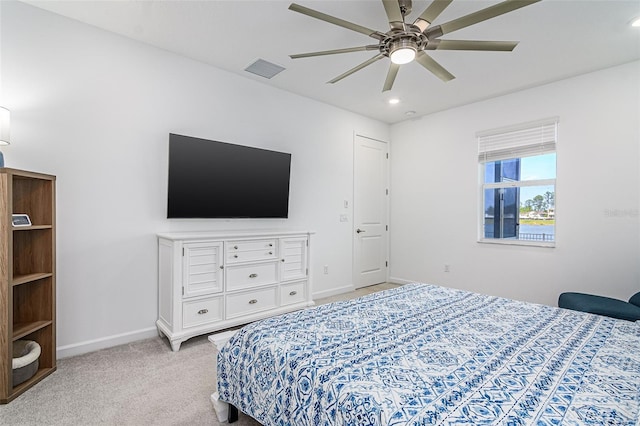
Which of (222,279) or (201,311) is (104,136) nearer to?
(222,279)

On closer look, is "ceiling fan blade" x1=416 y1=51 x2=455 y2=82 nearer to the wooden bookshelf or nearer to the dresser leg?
the wooden bookshelf

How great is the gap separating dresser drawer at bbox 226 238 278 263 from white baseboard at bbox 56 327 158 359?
1.05 metres

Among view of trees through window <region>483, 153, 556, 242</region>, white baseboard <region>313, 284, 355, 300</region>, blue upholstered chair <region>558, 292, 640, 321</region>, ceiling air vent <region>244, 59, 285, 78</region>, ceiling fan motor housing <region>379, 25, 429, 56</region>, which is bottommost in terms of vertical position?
white baseboard <region>313, 284, 355, 300</region>

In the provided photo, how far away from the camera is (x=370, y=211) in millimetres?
5160

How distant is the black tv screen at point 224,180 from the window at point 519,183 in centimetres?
278

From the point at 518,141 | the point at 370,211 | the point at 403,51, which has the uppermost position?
the point at 403,51

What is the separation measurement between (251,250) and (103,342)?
1496 millimetres

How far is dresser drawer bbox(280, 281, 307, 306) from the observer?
11.4 ft

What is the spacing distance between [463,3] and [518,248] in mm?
3009

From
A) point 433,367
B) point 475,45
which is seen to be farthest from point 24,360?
point 475,45

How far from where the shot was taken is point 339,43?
2.92m

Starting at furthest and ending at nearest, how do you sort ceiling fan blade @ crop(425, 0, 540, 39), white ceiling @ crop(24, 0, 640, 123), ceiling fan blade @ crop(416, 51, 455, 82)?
white ceiling @ crop(24, 0, 640, 123)
ceiling fan blade @ crop(416, 51, 455, 82)
ceiling fan blade @ crop(425, 0, 540, 39)

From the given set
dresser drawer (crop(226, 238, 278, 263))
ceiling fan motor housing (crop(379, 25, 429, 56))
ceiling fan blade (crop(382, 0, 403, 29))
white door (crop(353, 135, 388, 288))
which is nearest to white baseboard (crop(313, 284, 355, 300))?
white door (crop(353, 135, 388, 288))

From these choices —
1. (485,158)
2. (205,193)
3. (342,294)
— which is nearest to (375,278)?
(342,294)
